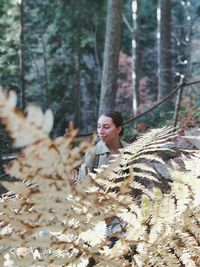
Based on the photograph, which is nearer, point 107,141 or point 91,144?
point 91,144

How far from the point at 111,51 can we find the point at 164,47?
5146mm

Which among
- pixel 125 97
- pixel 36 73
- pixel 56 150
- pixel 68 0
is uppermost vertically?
pixel 68 0

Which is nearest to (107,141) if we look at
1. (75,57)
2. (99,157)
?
(99,157)

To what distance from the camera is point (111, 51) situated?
9.90 meters

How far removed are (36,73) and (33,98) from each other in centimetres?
144

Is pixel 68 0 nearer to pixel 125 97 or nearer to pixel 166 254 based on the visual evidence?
pixel 125 97

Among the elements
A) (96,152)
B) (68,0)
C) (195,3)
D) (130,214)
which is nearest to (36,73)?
(68,0)

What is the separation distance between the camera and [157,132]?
203 cm

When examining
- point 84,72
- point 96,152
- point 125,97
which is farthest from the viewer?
point 125,97

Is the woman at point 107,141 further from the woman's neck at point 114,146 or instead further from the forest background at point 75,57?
the forest background at point 75,57

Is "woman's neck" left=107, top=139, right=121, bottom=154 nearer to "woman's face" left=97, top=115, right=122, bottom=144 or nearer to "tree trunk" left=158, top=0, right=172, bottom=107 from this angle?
"woman's face" left=97, top=115, right=122, bottom=144

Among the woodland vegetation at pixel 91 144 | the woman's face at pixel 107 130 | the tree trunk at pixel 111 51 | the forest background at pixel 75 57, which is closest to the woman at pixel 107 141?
the woman's face at pixel 107 130

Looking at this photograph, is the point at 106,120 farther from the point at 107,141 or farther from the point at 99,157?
the point at 99,157

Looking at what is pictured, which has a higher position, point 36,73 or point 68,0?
point 68,0
